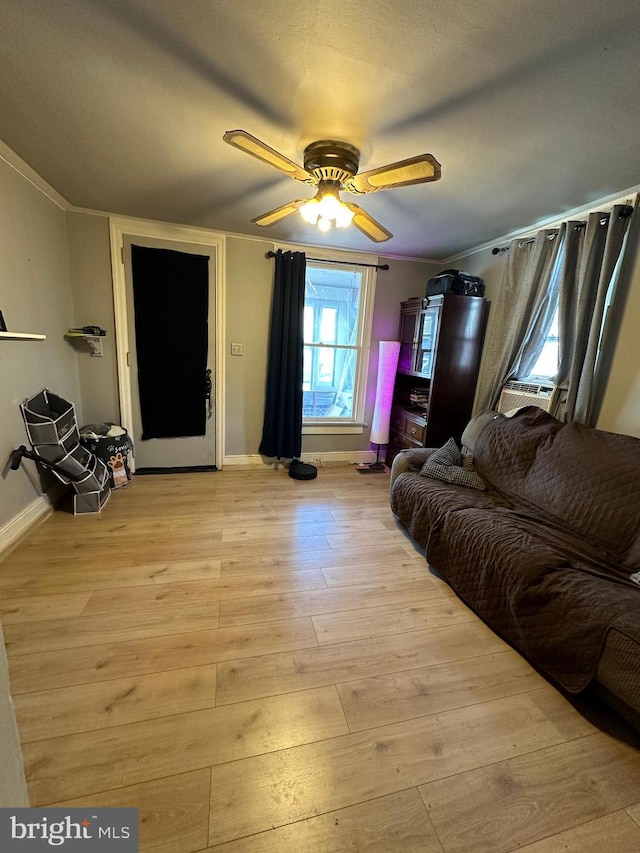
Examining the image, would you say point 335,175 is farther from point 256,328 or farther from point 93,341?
point 93,341

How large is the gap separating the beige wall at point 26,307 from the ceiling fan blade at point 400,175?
2101 millimetres

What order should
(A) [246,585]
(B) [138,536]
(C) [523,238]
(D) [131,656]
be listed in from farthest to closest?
1. (C) [523,238]
2. (B) [138,536]
3. (A) [246,585]
4. (D) [131,656]

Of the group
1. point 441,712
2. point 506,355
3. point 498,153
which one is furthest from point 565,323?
point 441,712

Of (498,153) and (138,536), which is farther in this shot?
(138,536)

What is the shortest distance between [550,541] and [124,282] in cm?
374

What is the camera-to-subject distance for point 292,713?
1.26m

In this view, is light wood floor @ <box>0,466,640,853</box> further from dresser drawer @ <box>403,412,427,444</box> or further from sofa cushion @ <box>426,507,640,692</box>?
dresser drawer @ <box>403,412,427,444</box>

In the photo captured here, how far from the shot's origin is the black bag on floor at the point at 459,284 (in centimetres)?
298

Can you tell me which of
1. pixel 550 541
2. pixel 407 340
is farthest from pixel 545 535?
pixel 407 340

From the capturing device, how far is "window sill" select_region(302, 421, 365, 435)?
3.86 meters

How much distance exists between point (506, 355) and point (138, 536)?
316 centimetres

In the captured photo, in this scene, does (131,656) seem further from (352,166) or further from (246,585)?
(352,166)

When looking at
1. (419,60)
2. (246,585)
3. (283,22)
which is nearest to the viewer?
(283,22)

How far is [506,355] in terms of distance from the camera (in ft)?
9.22
